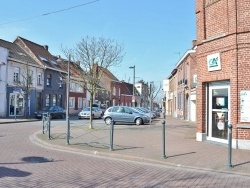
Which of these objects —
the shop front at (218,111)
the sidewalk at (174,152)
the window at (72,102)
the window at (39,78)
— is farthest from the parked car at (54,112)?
the shop front at (218,111)

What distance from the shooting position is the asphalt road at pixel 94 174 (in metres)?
7.36

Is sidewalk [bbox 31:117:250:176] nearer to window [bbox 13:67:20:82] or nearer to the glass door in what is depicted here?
the glass door

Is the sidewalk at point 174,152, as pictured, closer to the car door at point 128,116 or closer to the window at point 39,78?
the car door at point 128,116

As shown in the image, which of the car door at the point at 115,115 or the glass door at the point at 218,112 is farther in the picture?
the car door at the point at 115,115

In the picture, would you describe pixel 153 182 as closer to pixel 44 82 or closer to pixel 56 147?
pixel 56 147

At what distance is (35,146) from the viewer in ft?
42.8

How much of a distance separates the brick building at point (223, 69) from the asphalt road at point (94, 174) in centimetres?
447

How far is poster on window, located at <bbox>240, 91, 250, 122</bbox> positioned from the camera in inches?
483

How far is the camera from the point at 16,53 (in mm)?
38875

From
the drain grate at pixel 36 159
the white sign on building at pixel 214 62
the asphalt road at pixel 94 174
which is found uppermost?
the white sign on building at pixel 214 62

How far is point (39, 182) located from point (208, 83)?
928 centimetres

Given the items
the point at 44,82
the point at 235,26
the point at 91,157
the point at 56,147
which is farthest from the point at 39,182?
the point at 44,82

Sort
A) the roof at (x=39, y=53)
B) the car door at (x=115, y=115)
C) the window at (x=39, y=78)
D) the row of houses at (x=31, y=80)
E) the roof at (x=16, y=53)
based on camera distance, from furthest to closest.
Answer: the roof at (x=39, y=53) < the window at (x=39, y=78) < the roof at (x=16, y=53) < the row of houses at (x=31, y=80) < the car door at (x=115, y=115)

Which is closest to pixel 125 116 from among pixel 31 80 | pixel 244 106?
pixel 31 80
